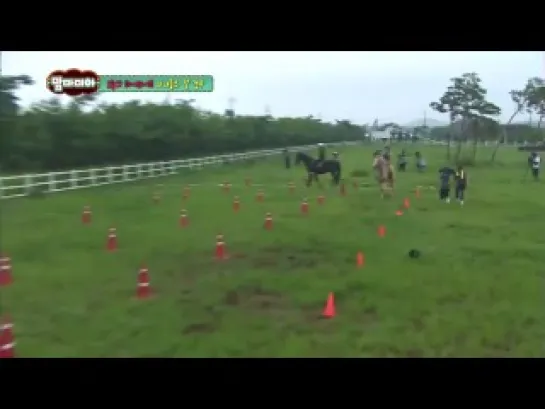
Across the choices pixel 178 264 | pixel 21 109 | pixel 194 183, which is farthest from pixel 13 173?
pixel 178 264

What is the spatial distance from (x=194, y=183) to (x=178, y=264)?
10730mm

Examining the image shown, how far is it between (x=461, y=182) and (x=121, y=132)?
7294mm

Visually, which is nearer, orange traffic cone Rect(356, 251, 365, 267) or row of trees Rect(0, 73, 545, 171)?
orange traffic cone Rect(356, 251, 365, 267)

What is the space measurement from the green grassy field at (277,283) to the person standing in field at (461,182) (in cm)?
65

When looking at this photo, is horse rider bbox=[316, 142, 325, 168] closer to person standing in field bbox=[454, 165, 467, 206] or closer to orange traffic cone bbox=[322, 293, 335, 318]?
person standing in field bbox=[454, 165, 467, 206]

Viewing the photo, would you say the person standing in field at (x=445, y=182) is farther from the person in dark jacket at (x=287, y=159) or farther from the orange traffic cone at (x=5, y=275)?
the orange traffic cone at (x=5, y=275)

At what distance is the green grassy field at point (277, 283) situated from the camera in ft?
17.2

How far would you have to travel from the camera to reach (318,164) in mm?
18562

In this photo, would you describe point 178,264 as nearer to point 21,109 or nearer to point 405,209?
point 21,109

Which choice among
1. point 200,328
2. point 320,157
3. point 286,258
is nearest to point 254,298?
point 200,328

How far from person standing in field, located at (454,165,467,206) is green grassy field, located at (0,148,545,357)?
65 centimetres

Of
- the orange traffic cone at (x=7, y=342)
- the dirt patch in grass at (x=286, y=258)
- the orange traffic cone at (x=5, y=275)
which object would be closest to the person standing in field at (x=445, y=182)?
the dirt patch in grass at (x=286, y=258)

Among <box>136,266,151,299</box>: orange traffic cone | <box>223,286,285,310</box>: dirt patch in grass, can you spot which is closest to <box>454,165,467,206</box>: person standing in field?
<box>223,286,285,310</box>: dirt patch in grass

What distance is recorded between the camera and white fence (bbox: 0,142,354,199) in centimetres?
1405
